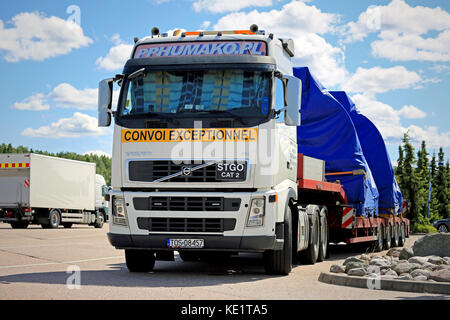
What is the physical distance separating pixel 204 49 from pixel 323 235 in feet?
18.8

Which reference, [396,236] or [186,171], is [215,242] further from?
[396,236]

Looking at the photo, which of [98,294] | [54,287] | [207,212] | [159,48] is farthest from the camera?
[159,48]

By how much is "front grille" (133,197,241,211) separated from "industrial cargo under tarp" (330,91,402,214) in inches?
335

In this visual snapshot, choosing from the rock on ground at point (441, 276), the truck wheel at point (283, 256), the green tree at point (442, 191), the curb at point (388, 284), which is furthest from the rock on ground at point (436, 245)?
the green tree at point (442, 191)

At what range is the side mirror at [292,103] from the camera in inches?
410

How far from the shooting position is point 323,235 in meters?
14.7

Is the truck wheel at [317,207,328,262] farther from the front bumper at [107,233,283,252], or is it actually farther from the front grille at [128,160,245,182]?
the front grille at [128,160,245,182]

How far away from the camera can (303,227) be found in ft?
40.8

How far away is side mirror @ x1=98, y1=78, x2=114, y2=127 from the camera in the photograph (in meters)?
10.7

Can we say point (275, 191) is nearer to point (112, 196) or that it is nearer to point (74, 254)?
point (112, 196)

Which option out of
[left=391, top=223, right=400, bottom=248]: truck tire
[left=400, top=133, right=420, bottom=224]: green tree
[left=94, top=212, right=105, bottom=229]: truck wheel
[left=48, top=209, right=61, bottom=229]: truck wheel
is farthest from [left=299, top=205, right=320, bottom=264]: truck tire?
[left=400, top=133, right=420, bottom=224]: green tree

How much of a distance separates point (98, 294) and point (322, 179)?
7.45 metres

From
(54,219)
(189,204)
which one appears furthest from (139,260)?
(54,219)

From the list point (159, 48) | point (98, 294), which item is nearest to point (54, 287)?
point (98, 294)
